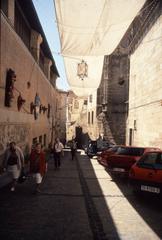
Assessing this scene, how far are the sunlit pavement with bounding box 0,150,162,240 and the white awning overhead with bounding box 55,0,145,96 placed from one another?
7239mm

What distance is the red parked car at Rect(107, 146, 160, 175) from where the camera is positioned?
1356 centimetres

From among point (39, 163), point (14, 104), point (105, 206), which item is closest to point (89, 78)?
point (14, 104)

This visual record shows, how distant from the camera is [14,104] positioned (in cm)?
1499

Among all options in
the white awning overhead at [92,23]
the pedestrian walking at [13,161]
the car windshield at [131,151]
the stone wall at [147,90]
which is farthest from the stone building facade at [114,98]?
the pedestrian walking at [13,161]

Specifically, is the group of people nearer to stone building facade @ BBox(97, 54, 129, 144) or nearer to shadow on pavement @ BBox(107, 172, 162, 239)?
shadow on pavement @ BBox(107, 172, 162, 239)

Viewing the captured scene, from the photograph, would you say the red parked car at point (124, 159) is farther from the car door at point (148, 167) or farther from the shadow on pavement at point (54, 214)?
the car door at point (148, 167)

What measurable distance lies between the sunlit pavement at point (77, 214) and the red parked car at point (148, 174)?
44 cm

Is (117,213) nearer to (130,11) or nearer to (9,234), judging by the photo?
(9,234)

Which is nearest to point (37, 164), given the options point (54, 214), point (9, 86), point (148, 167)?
point (54, 214)

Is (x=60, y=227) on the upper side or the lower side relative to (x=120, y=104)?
lower

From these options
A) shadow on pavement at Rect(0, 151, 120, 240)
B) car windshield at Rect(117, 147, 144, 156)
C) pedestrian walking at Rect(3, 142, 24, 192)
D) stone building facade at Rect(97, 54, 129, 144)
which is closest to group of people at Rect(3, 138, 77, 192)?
pedestrian walking at Rect(3, 142, 24, 192)

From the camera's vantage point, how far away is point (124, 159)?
13.8 meters

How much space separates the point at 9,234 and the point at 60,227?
3.47 ft

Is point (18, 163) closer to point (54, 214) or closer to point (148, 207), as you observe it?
point (54, 214)
